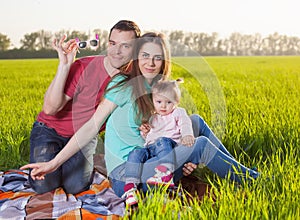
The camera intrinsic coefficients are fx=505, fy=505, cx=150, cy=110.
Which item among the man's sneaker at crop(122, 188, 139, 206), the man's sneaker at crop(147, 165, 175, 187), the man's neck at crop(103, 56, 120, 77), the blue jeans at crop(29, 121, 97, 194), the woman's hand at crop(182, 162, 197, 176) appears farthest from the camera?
the blue jeans at crop(29, 121, 97, 194)

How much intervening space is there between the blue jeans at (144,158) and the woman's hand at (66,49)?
2.18 ft

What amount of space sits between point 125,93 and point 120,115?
0.44ft

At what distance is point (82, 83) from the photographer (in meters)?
3.14

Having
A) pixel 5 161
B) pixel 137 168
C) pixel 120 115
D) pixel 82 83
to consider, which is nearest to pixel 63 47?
pixel 82 83

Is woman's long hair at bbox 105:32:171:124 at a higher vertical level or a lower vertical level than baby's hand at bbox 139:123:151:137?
higher

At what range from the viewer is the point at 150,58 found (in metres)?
2.91

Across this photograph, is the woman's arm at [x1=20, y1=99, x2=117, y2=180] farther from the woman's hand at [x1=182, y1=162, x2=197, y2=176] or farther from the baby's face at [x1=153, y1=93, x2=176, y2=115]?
the woman's hand at [x1=182, y1=162, x2=197, y2=176]

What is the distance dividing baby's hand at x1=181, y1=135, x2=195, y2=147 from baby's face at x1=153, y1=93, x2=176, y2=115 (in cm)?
19

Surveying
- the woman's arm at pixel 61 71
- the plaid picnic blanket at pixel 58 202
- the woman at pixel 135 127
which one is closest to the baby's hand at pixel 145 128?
the woman at pixel 135 127

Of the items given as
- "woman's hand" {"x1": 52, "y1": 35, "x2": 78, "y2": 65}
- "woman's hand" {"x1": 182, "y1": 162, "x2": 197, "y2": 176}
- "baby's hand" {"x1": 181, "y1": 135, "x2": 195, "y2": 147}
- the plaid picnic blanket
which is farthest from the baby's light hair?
the plaid picnic blanket

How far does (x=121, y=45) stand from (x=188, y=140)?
0.68 m

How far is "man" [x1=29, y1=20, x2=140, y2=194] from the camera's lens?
2.97m

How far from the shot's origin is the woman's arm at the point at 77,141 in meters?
2.97

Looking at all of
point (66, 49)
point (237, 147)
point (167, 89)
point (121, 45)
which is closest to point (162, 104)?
point (167, 89)
